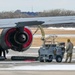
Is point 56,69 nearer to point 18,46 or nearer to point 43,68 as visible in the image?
point 43,68

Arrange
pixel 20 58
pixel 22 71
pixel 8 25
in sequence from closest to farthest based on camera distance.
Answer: pixel 22 71 → pixel 8 25 → pixel 20 58

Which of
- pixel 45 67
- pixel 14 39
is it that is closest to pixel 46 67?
pixel 45 67

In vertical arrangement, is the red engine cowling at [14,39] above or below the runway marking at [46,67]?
above

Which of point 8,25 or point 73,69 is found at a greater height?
point 8,25

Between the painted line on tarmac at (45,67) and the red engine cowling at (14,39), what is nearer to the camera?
the painted line on tarmac at (45,67)

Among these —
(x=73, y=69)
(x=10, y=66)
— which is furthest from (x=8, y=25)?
(x=73, y=69)

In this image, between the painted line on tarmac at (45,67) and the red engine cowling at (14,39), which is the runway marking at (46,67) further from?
the red engine cowling at (14,39)

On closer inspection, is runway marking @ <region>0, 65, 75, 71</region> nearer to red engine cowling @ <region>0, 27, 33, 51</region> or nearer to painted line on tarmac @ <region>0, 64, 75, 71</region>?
painted line on tarmac @ <region>0, 64, 75, 71</region>

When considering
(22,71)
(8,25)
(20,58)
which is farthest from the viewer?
(20,58)

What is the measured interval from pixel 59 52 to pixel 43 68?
4670mm

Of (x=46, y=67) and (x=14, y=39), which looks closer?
(x=46, y=67)

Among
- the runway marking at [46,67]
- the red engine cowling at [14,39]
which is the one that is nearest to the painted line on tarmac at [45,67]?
the runway marking at [46,67]

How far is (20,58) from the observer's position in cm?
2969

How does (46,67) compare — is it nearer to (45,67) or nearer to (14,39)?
(45,67)
